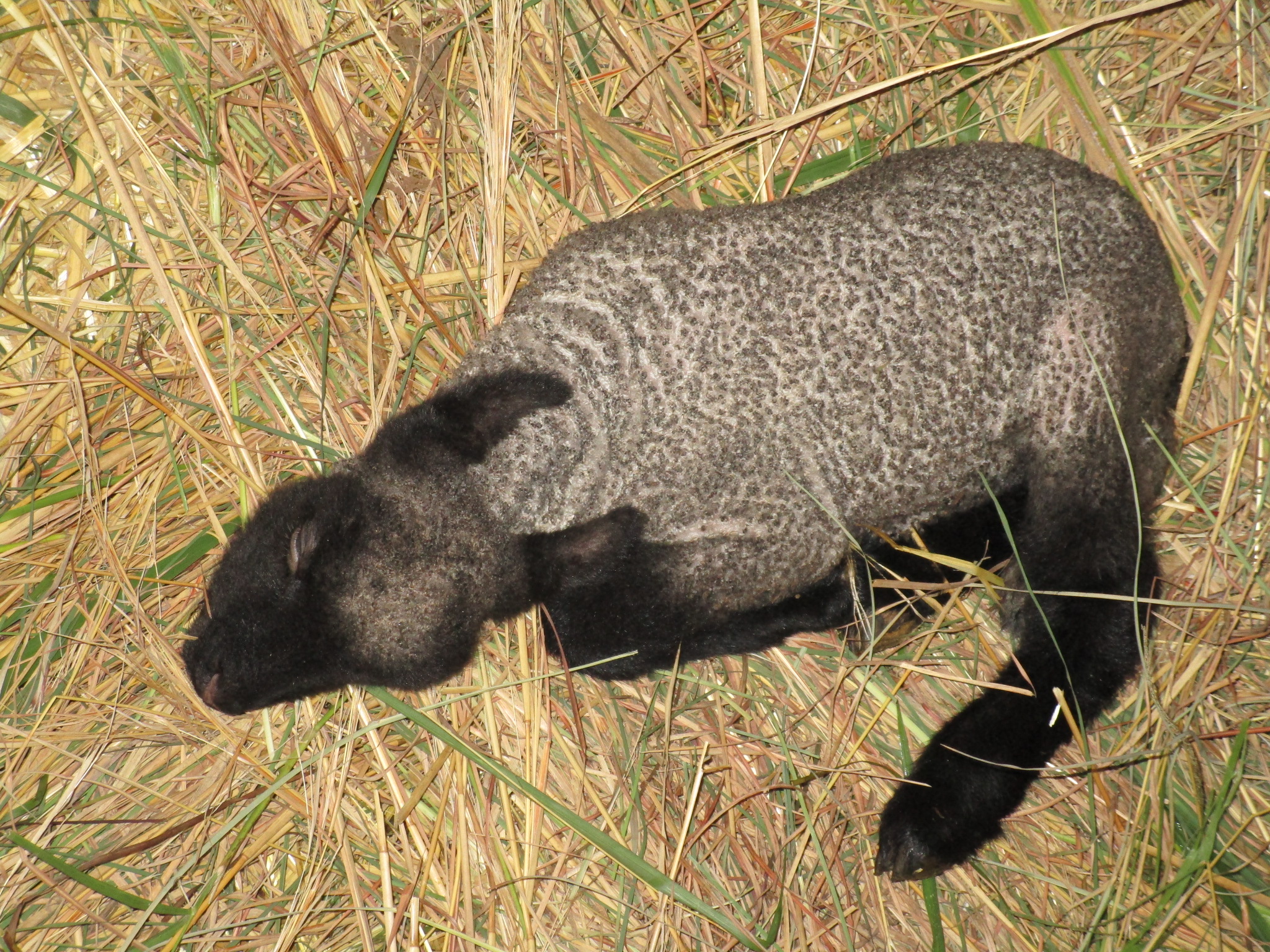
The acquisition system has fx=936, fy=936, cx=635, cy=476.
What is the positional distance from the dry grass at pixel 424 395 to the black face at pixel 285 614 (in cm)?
37

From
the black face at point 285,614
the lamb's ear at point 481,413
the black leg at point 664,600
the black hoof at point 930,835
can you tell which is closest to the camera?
the black face at point 285,614

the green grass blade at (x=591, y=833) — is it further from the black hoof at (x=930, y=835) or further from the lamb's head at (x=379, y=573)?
the black hoof at (x=930, y=835)

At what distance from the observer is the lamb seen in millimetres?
2271

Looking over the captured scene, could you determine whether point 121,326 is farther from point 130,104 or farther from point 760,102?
point 760,102

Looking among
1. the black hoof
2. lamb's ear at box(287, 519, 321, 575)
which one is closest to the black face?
lamb's ear at box(287, 519, 321, 575)

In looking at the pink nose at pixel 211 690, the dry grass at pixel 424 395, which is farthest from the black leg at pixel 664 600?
the pink nose at pixel 211 690

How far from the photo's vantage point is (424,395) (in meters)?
3.01

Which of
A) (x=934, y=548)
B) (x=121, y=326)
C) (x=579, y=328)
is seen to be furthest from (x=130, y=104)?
(x=934, y=548)

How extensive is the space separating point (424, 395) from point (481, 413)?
2.56ft

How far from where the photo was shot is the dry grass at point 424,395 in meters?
2.65

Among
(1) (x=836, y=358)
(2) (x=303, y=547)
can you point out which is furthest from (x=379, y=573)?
(1) (x=836, y=358)

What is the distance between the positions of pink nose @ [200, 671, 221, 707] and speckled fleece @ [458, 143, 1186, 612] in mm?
782

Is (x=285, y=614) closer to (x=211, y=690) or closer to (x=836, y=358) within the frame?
(x=211, y=690)

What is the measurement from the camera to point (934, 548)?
2652mm
